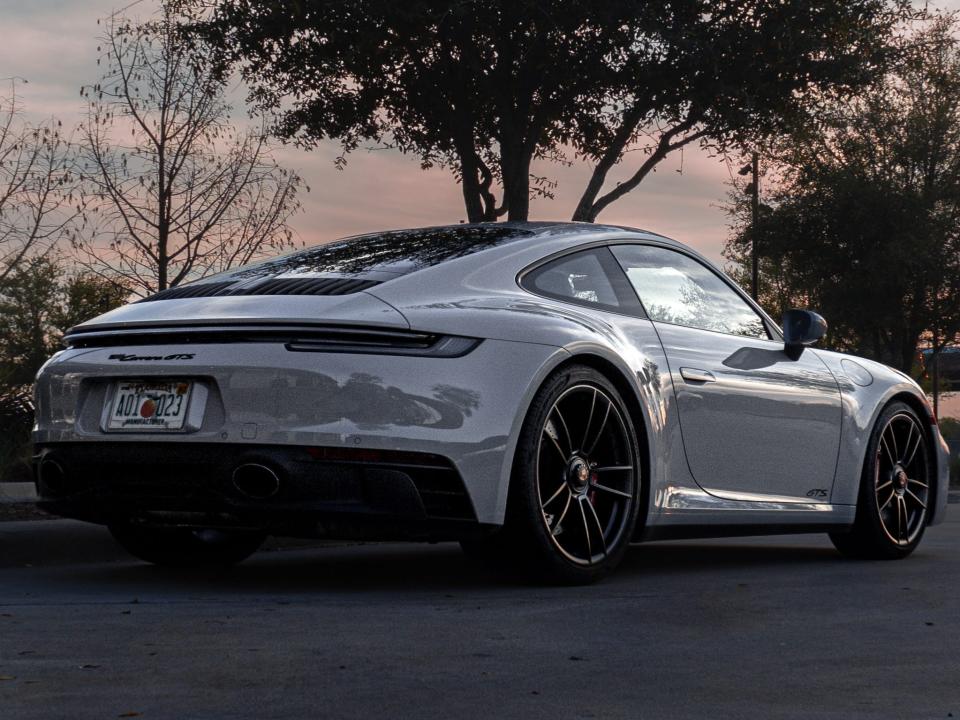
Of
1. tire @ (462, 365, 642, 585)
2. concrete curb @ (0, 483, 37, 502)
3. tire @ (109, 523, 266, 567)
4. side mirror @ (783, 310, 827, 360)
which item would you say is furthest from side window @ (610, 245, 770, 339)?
concrete curb @ (0, 483, 37, 502)

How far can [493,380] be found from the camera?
198 inches

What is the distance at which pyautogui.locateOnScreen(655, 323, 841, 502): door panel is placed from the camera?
6062 millimetres

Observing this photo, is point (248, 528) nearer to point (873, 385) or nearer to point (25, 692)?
point (25, 692)

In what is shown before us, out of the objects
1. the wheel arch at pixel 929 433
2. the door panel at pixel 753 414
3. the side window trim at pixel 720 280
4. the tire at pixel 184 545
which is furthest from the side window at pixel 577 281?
the wheel arch at pixel 929 433

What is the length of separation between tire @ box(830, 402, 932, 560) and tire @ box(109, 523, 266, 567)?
9.30 ft

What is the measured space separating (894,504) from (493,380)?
3150 millimetres

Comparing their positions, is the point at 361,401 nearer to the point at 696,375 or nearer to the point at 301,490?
the point at 301,490

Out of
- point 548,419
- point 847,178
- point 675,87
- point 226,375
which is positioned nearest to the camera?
point 226,375

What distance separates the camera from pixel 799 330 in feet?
22.3

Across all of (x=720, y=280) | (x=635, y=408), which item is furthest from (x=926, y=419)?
(x=635, y=408)

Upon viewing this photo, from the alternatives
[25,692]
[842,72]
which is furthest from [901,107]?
[25,692]

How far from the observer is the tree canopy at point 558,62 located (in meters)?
19.2

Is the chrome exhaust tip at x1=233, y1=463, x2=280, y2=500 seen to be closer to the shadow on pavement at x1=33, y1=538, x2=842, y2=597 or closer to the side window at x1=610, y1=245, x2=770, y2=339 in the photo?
the shadow on pavement at x1=33, y1=538, x2=842, y2=597

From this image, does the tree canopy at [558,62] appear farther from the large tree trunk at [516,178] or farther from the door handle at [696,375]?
the door handle at [696,375]
